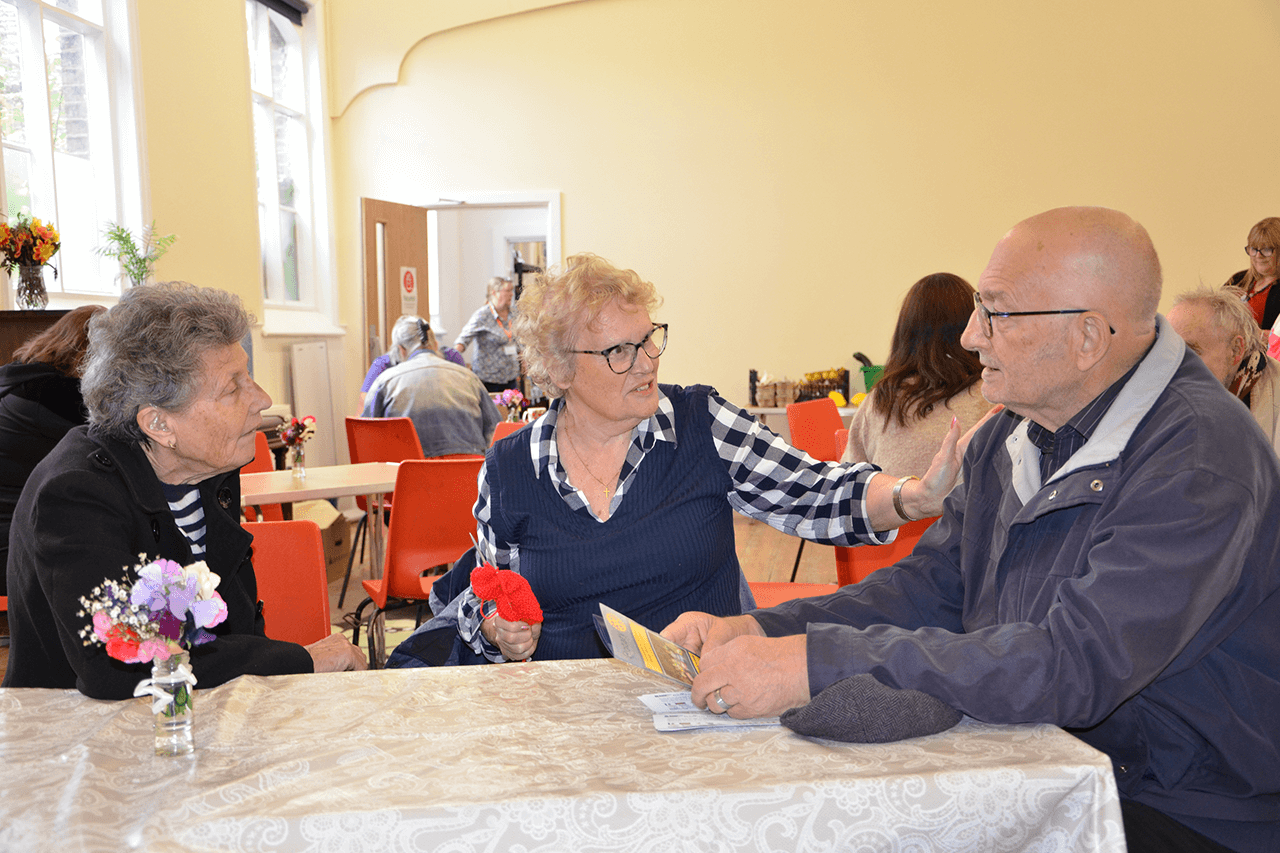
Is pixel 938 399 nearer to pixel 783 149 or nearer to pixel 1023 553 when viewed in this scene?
pixel 1023 553

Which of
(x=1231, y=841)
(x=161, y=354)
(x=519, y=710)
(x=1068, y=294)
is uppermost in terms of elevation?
(x=1068, y=294)

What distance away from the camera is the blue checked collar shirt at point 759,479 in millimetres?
2125

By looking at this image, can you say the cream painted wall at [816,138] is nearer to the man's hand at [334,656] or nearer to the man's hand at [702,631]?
the man's hand at [334,656]

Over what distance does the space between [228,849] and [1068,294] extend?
1.33m

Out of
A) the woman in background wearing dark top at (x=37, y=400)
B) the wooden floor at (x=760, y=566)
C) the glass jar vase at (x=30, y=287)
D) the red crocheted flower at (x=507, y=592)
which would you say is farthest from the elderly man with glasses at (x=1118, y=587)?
the glass jar vase at (x=30, y=287)

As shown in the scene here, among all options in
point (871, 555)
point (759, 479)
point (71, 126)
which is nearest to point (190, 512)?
point (759, 479)

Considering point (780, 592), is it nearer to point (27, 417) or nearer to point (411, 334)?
point (27, 417)

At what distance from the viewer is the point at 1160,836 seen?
131 centimetres

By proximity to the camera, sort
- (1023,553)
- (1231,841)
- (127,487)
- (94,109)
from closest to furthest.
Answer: (1231,841) < (1023,553) < (127,487) < (94,109)

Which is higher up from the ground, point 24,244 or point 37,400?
point 24,244

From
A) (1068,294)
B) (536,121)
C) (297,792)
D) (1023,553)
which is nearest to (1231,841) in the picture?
(1023,553)

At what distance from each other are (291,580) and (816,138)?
22.5ft

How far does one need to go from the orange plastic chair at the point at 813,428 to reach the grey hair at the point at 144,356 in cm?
288

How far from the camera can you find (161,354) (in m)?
1.85
